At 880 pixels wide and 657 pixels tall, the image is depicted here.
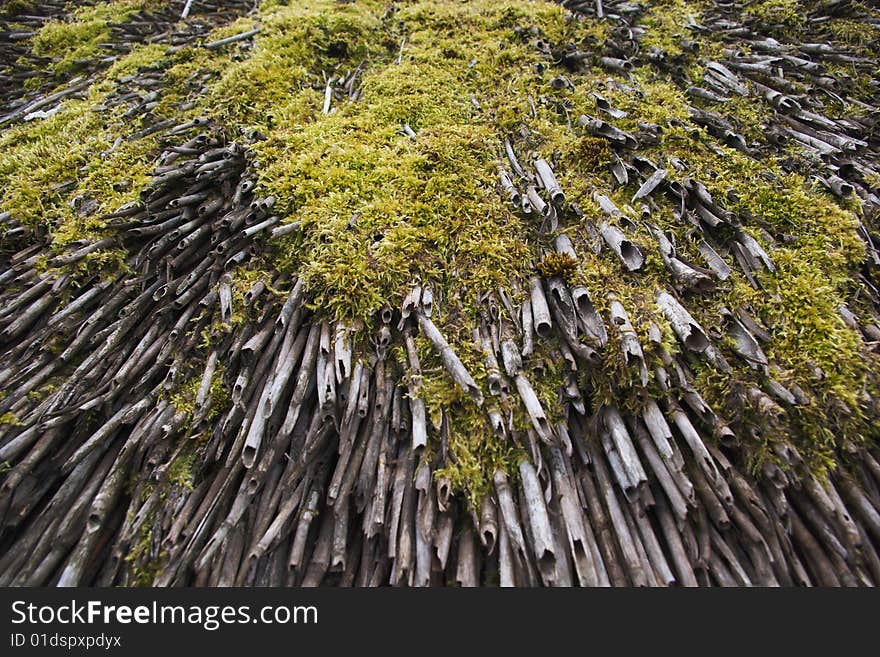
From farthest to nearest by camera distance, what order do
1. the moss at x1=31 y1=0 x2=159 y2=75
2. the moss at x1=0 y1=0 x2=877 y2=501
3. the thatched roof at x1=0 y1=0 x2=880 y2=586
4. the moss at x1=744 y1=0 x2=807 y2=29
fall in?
the moss at x1=31 y1=0 x2=159 y2=75 < the moss at x1=744 y1=0 x2=807 y2=29 < the moss at x1=0 y1=0 x2=877 y2=501 < the thatched roof at x1=0 y1=0 x2=880 y2=586

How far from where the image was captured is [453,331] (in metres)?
3.06

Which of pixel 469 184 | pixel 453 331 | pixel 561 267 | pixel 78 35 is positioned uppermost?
pixel 78 35

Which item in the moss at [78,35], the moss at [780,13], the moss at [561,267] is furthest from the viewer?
the moss at [78,35]

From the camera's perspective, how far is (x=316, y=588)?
2.54 meters

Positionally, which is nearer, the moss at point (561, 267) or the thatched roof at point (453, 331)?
the thatched roof at point (453, 331)

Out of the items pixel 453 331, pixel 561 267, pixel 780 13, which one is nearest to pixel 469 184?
pixel 561 267

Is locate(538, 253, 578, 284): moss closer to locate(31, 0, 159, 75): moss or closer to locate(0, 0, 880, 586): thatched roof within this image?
locate(0, 0, 880, 586): thatched roof

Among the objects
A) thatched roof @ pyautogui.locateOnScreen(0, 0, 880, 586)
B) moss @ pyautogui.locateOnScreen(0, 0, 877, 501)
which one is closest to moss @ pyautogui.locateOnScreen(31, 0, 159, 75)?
moss @ pyautogui.locateOnScreen(0, 0, 877, 501)

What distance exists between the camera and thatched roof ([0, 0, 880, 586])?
257 cm

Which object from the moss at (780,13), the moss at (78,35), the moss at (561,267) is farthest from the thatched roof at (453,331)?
the moss at (78,35)

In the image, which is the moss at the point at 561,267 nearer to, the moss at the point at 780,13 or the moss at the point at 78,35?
the moss at the point at 780,13

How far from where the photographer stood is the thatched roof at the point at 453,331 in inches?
101

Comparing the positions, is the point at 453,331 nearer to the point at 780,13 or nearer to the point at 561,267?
the point at 561,267

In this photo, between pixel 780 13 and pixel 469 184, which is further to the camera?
pixel 780 13
